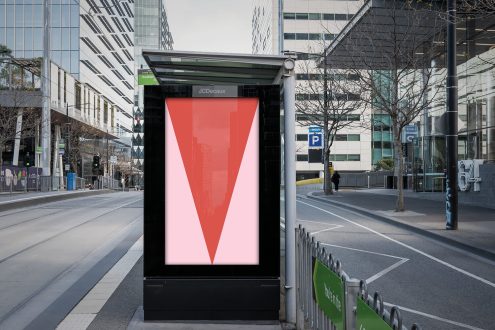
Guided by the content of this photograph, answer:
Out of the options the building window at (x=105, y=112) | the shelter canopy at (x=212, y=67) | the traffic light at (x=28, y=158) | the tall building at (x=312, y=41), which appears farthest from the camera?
the tall building at (x=312, y=41)

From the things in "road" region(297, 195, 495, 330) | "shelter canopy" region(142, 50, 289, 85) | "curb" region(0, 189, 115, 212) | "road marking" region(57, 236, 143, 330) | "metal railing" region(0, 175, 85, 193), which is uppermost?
"shelter canopy" region(142, 50, 289, 85)

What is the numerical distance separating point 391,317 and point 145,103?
3.63 metres

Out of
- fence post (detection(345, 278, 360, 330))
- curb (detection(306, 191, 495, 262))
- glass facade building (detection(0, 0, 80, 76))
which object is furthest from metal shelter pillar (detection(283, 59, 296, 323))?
glass facade building (detection(0, 0, 80, 76))

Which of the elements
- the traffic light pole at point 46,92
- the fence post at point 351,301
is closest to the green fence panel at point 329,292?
the fence post at point 351,301

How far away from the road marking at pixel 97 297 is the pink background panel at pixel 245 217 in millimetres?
1645

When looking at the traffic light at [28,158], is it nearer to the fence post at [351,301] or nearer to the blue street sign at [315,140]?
the blue street sign at [315,140]

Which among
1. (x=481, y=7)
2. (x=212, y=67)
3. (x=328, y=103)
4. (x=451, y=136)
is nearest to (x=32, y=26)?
(x=328, y=103)

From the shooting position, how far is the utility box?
5195mm

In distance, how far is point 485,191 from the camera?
70.0 feet

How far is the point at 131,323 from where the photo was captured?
535 cm

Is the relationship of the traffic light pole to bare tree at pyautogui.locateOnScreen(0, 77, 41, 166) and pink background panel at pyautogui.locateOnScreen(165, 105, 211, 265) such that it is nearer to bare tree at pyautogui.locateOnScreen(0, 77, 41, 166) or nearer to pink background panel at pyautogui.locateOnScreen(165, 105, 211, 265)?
bare tree at pyautogui.locateOnScreen(0, 77, 41, 166)

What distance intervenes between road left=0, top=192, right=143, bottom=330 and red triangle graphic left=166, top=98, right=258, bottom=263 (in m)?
2.04

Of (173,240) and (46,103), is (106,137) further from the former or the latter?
(173,240)

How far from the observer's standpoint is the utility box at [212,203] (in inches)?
205
